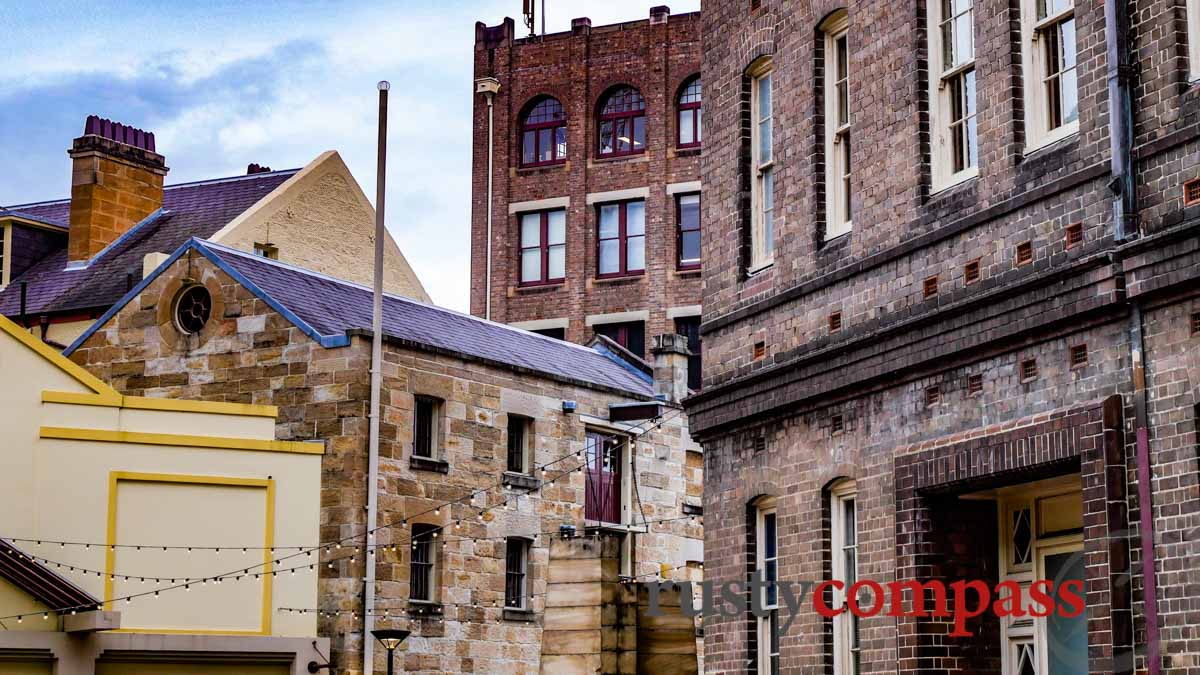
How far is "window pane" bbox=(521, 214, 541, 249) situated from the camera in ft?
173

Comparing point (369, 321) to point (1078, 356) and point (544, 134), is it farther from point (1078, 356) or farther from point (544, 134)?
point (544, 134)

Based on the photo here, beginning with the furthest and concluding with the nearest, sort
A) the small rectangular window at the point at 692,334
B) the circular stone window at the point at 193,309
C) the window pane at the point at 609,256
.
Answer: the window pane at the point at 609,256 < the small rectangular window at the point at 692,334 < the circular stone window at the point at 193,309

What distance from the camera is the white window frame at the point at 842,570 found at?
1931 centimetres

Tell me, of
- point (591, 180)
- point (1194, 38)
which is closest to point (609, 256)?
point (591, 180)

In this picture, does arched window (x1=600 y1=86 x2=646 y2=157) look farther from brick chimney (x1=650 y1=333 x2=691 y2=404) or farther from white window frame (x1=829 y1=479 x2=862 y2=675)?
white window frame (x1=829 y1=479 x2=862 y2=675)

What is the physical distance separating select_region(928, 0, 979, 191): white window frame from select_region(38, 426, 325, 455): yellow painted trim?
565 inches

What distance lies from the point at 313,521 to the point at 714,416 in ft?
34.1

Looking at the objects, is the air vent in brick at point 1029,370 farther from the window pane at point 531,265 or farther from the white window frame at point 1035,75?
the window pane at point 531,265

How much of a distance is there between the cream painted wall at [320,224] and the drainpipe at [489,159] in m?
9.15

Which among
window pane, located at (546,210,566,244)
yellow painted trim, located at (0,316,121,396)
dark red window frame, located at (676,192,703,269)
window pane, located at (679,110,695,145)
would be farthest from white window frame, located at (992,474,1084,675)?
window pane, located at (546,210,566,244)

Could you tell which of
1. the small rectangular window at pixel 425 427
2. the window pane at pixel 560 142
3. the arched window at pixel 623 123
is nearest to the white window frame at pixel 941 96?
the small rectangular window at pixel 425 427

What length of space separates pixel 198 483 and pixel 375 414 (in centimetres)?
345

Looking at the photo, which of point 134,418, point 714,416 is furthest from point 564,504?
point 714,416

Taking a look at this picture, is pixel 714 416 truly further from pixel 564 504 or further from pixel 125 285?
pixel 125 285
